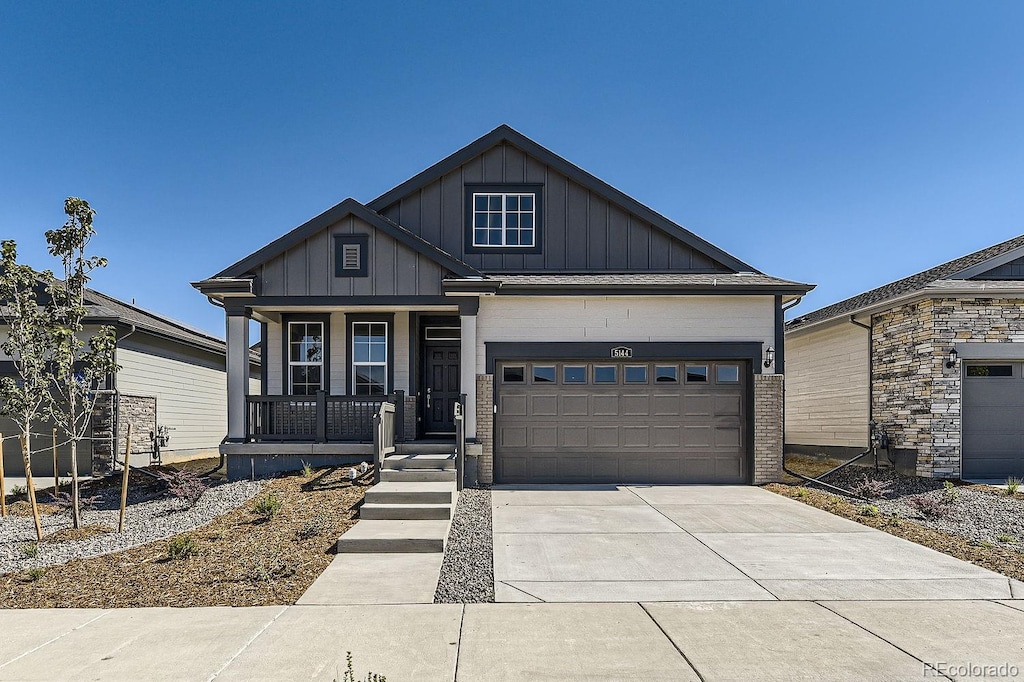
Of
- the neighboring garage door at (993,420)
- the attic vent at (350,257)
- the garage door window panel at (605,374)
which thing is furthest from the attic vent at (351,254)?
the neighboring garage door at (993,420)

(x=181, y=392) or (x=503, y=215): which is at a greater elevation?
(x=503, y=215)

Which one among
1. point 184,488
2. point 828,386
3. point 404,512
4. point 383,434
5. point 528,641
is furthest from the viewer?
point 828,386

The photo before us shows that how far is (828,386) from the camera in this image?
15.4 metres

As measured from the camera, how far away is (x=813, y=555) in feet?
22.1

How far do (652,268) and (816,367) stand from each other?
6528mm

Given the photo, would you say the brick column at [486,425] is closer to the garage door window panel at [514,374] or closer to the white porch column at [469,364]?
the white porch column at [469,364]

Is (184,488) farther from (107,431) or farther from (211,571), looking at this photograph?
(107,431)

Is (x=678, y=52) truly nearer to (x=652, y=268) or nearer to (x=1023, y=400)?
(x=652, y=268)

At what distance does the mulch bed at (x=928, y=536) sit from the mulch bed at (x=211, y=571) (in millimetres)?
7050

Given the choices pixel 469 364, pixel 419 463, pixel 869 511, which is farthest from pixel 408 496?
pixel 869 511

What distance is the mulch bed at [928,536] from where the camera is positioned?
643 centimetres

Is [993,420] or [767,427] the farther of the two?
[993,420]

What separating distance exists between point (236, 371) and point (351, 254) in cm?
306

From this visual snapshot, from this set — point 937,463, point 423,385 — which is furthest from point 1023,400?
point 423,385
